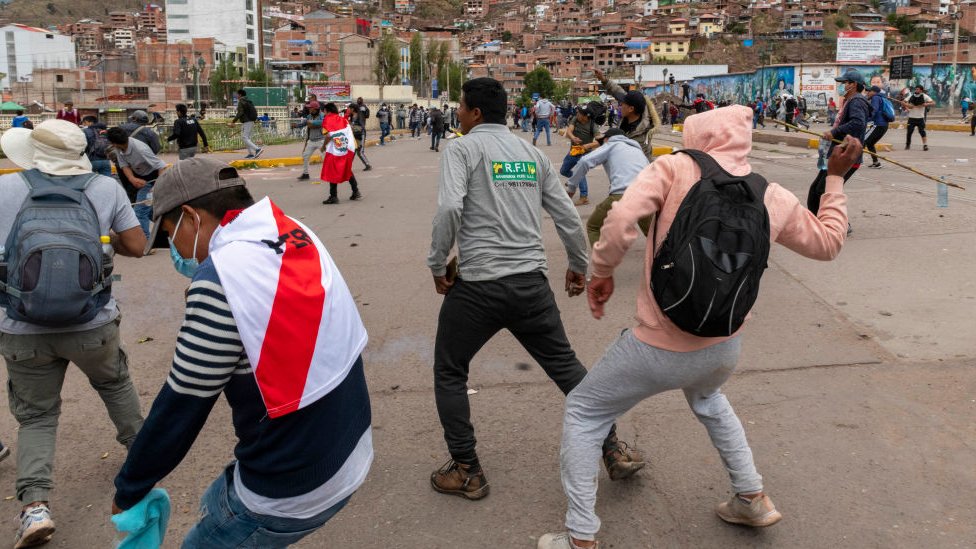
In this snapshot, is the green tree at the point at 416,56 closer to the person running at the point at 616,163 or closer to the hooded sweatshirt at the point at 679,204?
the person running at the point at 616,163

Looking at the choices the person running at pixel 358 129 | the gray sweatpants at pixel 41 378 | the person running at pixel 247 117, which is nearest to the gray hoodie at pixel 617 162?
the gray sweatpants at pixel 41 378

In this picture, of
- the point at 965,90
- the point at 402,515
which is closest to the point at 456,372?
the point at 402,515

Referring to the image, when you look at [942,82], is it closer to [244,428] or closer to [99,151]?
[99,151]

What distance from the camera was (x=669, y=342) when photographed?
2.88m

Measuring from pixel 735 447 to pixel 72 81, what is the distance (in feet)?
426

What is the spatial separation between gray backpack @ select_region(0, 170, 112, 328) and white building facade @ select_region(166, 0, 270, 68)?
425 feet

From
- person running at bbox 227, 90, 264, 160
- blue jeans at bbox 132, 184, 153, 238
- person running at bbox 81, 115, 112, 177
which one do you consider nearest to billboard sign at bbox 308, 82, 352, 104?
person running at bbox 227, 90, 264, 160

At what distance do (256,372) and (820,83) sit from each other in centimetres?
6049

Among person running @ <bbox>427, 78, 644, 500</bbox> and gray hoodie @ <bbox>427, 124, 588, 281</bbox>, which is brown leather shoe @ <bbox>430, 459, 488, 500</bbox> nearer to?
person running @ <bbox>427, 78, 644, 500</bbox>

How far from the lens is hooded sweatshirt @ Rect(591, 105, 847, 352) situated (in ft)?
9.43

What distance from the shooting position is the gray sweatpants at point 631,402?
115 inches

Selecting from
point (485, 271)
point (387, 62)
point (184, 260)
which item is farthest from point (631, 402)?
point (387, 62)

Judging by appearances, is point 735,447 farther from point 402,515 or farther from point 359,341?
point 359,341

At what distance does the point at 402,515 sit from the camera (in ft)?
11.7
